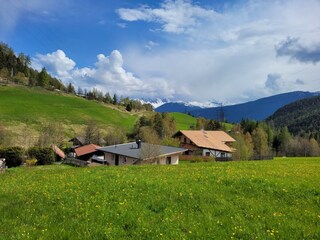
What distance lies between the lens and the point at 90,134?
128250 millimetres

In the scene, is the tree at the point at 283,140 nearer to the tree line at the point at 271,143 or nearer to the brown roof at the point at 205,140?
the tree line at the point at 271,143

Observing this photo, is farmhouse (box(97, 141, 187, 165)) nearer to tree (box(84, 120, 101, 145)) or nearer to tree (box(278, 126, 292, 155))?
tree (box(84, 120, 101, 145))

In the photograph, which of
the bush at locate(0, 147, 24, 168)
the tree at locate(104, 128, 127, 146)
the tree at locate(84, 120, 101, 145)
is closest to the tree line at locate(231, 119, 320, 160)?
the tree at locate(104, 128, 127, 146)

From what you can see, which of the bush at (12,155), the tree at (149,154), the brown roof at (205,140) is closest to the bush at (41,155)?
the bush at (12,155)

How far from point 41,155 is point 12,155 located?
7209 mm

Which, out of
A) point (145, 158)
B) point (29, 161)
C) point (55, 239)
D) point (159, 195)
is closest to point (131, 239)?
point (55, 239)

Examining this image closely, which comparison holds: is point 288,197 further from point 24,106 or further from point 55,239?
point 24,106

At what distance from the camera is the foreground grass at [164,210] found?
10188 millimetres

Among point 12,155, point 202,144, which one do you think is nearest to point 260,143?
point 202,144

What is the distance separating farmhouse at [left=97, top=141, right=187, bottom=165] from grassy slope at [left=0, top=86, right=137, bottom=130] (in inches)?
2530

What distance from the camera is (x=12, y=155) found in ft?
237

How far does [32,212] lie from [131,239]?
15.4 feet

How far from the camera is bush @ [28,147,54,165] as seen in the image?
77.4m

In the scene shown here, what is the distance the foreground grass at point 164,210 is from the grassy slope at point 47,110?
11942 cm
